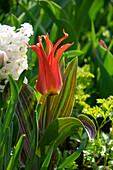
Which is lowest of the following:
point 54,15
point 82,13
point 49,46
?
point 49,46

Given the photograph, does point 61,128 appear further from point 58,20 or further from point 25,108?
point 58,20

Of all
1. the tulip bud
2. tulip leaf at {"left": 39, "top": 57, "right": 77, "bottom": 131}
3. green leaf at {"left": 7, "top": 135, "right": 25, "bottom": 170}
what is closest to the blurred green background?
tulip leaf at {"left": 39, "top": 57, "right": 77, "bottom": 131}

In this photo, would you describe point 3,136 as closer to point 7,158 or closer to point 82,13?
point 7,158

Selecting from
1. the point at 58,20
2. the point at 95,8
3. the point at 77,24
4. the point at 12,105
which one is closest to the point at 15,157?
the point at 12,105

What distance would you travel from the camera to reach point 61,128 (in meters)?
1.02

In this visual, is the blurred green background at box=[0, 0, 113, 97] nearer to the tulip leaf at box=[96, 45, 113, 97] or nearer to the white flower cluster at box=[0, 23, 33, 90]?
the tulip leaf at box=[96, 45, 113, 97]

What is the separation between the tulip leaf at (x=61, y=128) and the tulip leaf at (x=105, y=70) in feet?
1.62

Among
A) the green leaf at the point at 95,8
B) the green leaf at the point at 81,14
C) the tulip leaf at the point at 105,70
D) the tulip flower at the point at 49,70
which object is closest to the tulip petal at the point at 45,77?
the tulip flower at the point at 49,70

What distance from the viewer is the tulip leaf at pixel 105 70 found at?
1.49m

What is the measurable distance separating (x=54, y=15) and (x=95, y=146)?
0.86 m

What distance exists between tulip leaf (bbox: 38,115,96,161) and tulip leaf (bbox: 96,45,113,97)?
1.62ft

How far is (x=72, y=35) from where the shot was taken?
1.67 meters

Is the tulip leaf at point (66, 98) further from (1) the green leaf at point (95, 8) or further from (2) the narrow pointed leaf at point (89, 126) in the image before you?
(1) the green leaf at point (95, 8)

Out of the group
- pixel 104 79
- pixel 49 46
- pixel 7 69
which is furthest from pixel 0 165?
pixel 104 79
